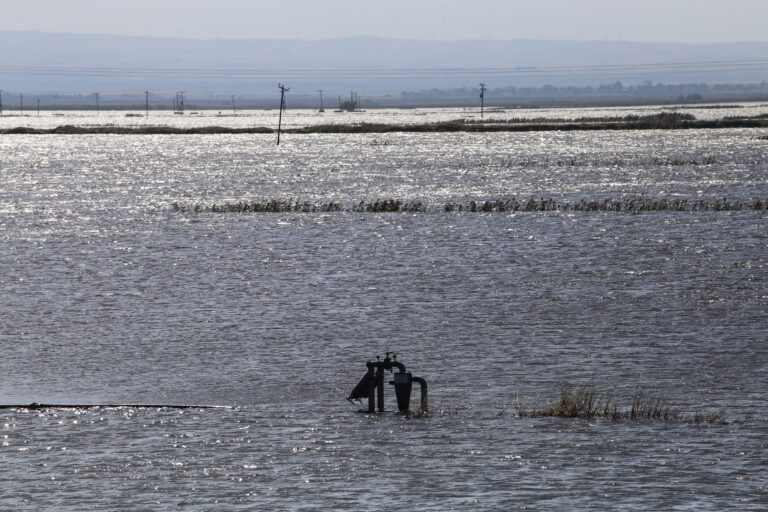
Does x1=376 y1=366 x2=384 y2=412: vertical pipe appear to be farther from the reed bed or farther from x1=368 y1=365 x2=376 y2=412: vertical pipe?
the reed bed

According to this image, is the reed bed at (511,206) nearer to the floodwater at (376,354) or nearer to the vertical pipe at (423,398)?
the floodwater at (376,354)

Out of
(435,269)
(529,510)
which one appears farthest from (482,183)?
(529,510)

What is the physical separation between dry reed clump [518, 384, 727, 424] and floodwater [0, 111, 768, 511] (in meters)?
0.33

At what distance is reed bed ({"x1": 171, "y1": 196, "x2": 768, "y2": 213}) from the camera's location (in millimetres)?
73688

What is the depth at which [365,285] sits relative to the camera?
44500 mm

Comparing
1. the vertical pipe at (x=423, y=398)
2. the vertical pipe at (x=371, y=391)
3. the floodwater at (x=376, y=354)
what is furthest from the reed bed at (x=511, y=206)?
the vertical pipe at (x=371, y=391)

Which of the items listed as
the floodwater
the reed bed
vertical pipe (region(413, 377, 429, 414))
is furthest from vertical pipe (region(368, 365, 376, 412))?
the reed bed

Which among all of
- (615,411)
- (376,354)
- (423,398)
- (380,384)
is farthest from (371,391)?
(376,354)

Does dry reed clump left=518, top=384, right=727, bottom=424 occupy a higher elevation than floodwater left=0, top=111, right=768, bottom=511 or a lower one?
higher

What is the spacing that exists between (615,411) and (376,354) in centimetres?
807

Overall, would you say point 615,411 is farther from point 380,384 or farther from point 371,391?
point 371,391

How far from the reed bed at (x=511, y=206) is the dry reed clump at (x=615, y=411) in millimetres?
48637

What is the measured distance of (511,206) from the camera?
248ft

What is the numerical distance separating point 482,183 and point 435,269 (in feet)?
178
